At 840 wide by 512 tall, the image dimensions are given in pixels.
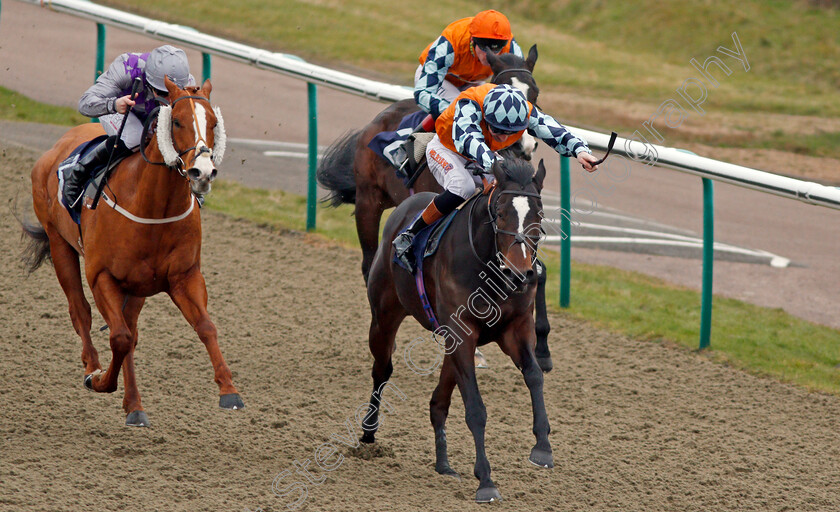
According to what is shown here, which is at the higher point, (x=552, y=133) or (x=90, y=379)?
(x=552, y=133)

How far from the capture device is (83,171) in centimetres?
574

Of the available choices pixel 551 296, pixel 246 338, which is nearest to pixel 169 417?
pixel 246 338

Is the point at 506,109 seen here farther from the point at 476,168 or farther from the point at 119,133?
the point at 119,133

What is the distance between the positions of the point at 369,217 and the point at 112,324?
2.63 meters

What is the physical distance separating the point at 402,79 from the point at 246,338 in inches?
364

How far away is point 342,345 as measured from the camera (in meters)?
7.34

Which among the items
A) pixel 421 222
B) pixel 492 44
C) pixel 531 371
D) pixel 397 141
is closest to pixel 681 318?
pixel 397 141

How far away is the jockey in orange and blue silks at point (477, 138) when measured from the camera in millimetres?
5020

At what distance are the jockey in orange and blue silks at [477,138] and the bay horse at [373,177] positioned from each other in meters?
0.79

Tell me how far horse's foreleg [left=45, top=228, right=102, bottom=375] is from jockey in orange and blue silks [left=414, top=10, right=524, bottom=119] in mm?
2268

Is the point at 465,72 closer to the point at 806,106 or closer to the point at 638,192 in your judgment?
the point at 638,192

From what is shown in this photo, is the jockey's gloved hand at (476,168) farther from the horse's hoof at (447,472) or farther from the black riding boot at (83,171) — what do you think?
the black riding boot at (83,171)

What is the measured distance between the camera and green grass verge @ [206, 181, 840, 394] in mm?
7266

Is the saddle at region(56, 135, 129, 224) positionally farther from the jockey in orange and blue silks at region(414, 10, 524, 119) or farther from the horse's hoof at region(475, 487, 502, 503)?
the horse's hoof at region(475, 487, 502, 503)
